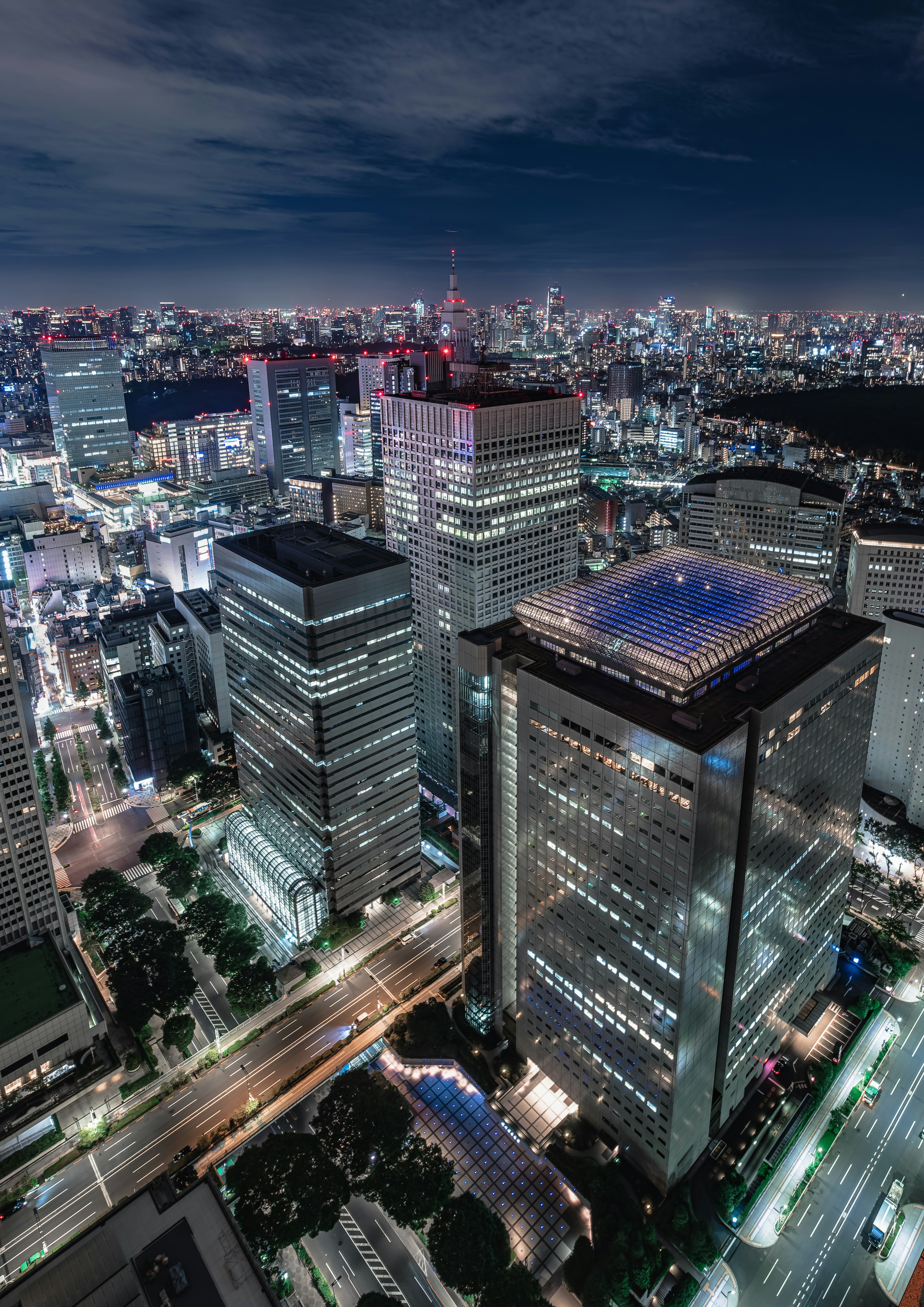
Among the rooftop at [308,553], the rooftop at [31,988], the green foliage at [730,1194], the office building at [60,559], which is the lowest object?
the green foliage at [730,1194]

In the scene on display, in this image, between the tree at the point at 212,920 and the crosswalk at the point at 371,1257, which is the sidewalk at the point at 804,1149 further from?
the tree at the point at 212,920

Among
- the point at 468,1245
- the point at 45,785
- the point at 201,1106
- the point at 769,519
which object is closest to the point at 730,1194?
the point at 468,1245

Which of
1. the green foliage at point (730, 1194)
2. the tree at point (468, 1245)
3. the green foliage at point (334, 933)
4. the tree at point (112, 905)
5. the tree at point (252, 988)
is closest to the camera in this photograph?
the tree at point (468, 1245)

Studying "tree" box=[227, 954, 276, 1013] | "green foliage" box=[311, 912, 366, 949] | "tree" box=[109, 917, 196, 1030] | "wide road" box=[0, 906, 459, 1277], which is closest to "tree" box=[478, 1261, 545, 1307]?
"wide road" box=[0, 906, 459, 1277]

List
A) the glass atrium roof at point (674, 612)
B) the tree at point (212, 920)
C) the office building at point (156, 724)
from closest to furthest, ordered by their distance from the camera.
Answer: the glass atrium roof at point (674, 612)
the tree at point (212, 920)
the office building at point (156, 724)

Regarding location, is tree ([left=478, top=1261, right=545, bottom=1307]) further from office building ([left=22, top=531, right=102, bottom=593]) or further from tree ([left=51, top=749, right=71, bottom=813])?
office building ([left=22, top=531, right=102, bottom=593])

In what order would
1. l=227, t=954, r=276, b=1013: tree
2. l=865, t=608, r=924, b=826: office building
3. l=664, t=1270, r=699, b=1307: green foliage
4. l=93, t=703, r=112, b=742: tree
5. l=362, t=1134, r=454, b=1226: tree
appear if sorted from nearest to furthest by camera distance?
l=664, t=1270, r=699, b=1307: green foliage < l=362, t=1134, r=454, b=1226: tree < l=227, t=954, r=276, b=1013: tree < l=865, t=608, r=924, b=826: office building < l=93, t=703, r=112, b=742: tree

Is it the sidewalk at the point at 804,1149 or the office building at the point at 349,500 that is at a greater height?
the office building at the point at 349,500

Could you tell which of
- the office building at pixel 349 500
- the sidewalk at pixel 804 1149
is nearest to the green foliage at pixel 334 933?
the sidewalk at pixel 804 1149
